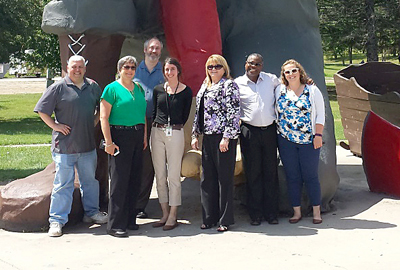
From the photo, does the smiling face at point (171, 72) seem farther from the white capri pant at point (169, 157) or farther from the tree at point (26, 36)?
the tree at point (26, 36)

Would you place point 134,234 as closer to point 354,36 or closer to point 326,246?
point 326,246

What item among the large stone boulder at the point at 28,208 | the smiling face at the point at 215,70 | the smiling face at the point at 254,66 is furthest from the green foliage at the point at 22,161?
the smiling face at the point at 254,66

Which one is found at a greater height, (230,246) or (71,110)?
(71,110)

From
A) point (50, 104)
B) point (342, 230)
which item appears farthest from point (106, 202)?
point (342, 230)

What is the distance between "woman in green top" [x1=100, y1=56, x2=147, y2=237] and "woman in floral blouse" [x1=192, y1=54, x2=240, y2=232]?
45 cm

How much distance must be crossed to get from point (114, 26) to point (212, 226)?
1.72m

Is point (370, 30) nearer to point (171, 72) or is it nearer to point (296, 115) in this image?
point (296, 115)

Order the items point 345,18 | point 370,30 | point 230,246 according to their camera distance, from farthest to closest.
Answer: point 345,18 < point 370,30 < point 230,246

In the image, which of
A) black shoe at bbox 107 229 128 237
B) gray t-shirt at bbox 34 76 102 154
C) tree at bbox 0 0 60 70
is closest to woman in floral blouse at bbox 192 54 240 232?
black shoe at bbox 107 229 128 237

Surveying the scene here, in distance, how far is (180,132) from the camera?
4.77 m

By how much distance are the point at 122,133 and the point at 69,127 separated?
406 millimetres

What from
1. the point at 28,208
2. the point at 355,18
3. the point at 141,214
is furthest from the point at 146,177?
the point at 355,18

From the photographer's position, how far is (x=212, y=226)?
4832 millimetres

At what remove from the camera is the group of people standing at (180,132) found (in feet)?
15.1
